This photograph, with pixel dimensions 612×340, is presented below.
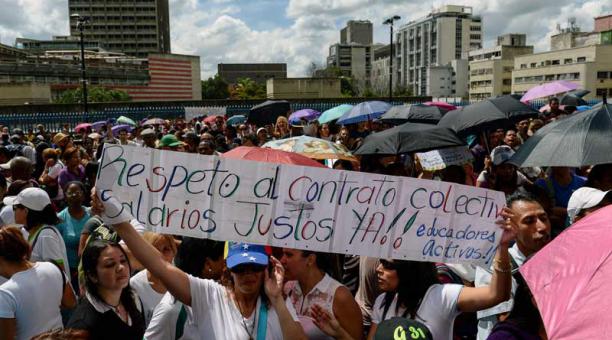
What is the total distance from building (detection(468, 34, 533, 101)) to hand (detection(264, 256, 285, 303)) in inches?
4054

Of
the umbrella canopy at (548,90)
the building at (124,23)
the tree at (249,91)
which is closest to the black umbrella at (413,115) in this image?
the umbrella canopy at (548,90)

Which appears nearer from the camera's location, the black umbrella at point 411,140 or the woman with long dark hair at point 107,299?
the woman with long dark hair at point 107,299

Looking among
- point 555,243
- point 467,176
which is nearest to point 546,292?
point 555,243

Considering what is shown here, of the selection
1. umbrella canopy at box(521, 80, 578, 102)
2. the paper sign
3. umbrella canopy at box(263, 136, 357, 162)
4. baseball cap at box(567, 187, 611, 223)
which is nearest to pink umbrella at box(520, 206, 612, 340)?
baseball cap at box(567, 187, 611, 223)

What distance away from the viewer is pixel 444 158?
600 centimetres

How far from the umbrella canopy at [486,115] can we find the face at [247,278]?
200 inches

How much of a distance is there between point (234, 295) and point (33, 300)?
1.21 meters

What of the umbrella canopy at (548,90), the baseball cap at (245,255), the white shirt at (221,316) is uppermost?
the umbrella canopy at (548,90)

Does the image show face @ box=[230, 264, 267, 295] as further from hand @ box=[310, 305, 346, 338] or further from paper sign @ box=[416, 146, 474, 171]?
paper sign @ box=[416, 146, 474, 171]

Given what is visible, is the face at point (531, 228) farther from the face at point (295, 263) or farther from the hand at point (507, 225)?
the face at point (295, 263)

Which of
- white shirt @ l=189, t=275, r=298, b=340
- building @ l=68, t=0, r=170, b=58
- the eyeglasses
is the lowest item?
white shirt @ l=189, t=275, r=298, b=340

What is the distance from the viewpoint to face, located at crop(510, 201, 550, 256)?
313cm

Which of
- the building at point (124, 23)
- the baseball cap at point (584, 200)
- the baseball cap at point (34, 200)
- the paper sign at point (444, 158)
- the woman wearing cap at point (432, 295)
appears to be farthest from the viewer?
the building at point (124, 23)

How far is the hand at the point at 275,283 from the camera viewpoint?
256cm
